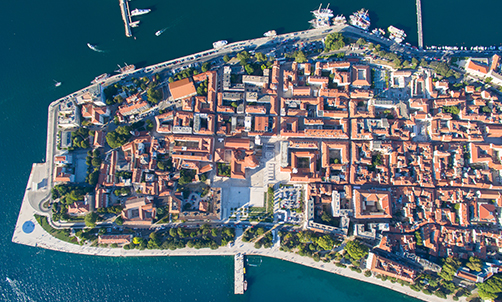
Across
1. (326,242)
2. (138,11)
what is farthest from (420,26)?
(138,11)

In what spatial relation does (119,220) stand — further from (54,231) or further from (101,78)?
(101,78)

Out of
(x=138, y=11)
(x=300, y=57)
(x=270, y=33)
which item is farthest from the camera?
(x=138, y=11)

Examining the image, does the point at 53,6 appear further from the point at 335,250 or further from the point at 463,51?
the point at 463,51

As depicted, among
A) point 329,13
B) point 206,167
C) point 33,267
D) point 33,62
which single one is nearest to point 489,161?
point 329,13

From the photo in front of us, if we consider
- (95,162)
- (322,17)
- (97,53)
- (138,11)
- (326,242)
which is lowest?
(326,242)

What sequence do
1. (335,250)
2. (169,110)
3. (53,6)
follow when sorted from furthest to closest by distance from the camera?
(53,6), (169,110), (335,250)

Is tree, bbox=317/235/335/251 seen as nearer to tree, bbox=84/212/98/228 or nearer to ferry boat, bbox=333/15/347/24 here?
tree, bbox=84/212/98/228
